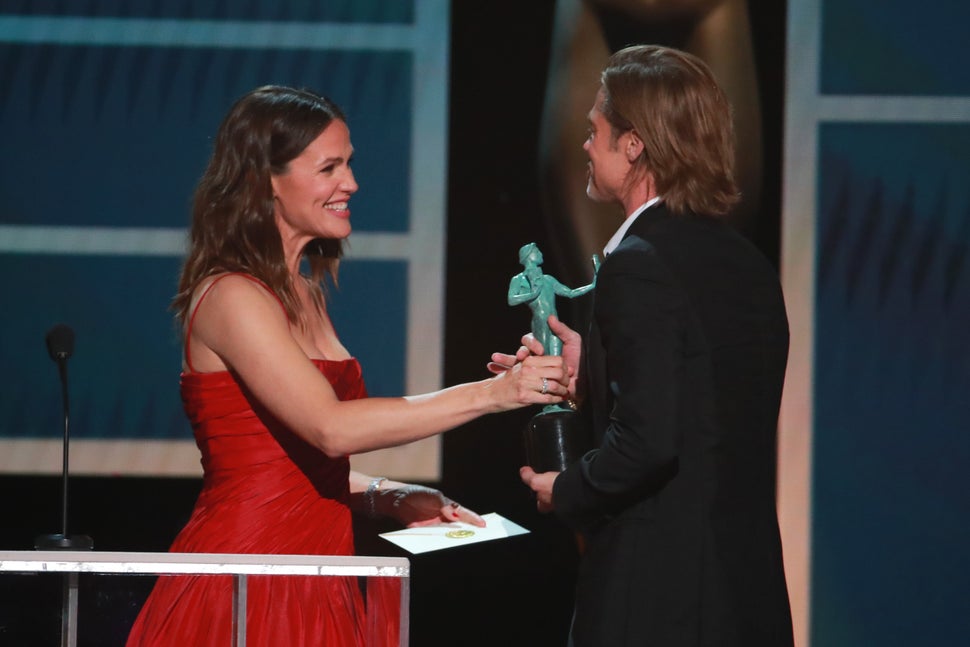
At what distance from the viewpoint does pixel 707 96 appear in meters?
1.56

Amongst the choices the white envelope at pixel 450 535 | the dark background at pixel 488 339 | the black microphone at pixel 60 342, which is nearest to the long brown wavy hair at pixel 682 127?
the white envelope at pixel 450 535

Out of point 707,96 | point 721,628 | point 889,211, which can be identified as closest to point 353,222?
point 889,211

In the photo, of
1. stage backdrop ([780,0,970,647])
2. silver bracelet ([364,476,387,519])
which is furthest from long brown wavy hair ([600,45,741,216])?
stage backdrop ([780,0,970,647])

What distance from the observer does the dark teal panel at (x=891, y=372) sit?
3.19m

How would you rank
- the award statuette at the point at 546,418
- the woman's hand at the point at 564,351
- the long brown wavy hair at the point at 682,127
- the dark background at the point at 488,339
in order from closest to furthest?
the long brown wavy hair at the point at 682,127 < the award statuette at the point at 546,418 < the woman's hand at the point at 564,351 < the dark background at the point at 488,339

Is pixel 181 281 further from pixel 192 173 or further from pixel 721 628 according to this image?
pixel 192 173

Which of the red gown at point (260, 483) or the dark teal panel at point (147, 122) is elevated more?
the dark teal panel at point (147, 122)

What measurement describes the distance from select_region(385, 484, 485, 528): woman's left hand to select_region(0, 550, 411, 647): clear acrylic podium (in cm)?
70

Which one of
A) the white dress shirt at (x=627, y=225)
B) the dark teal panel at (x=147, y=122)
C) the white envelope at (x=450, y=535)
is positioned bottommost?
the white envelope at (x=450, y=535)

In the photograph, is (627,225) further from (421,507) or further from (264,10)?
(264,10)

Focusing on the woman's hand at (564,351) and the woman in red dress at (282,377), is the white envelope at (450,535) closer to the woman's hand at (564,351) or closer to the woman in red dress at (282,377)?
the woman in red dress at (282,377)

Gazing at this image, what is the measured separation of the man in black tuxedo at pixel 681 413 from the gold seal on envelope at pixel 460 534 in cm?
29

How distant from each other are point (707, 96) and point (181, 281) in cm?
93

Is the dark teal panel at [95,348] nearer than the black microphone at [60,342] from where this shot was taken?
No
